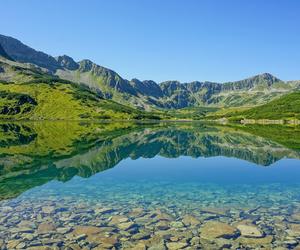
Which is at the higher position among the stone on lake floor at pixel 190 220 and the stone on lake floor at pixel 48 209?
the stone on lake floor at pixel 190 220

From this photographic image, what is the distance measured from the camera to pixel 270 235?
2139cm

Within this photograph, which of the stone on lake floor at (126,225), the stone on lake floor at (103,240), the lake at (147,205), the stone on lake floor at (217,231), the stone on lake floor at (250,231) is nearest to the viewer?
the stone on lake floor at (103,240)

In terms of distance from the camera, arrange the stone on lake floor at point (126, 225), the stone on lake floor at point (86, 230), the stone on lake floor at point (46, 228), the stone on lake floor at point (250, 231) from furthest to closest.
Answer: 1. the stone on lake floor at point (126, 225)
2. the stone on lake floor at point (46, 228)
3. the stone on lake floor at point (86, 230)
4. the stone on lake floor at point (250, 231)

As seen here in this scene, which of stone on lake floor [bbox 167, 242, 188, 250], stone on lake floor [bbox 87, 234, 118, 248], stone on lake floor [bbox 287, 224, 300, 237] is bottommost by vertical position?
stone on lake floor [bbox 87, 234, 118, 248]

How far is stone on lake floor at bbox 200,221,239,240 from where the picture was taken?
21.2 meters

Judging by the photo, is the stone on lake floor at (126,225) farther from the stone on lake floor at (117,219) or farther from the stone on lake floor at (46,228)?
the stone on lake floor at (46,228)

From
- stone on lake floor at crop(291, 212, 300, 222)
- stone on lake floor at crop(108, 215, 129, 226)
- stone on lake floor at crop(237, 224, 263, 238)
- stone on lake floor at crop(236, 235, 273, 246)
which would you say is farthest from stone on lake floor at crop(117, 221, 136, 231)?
stone on lake floor at crop(291, 212, 300, 222)

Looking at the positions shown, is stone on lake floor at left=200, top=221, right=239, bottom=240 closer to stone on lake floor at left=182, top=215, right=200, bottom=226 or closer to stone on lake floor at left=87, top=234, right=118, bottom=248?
stone on lake floor at left=182, top=215, right=200, bottom=226

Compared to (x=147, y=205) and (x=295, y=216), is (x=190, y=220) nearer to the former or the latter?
(x=147, y=205)

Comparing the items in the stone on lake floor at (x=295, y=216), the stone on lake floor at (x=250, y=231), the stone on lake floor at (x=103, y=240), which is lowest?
the stone on lake floor at (x=103, y=240)

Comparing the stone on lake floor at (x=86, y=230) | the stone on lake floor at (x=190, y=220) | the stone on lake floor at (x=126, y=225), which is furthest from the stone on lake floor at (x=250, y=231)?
the stone on lake floor at (x=86, y=230)

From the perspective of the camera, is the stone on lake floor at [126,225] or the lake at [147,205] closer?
the lake at [147,205]

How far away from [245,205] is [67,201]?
15.9m

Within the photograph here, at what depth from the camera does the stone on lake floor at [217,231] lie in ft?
69.5
